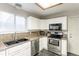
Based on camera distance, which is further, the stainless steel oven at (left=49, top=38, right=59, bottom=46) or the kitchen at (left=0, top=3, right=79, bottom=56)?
the stainless steel oven at (left=49, top=38, right=59, bottom=46)

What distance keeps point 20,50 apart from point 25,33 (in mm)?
1111

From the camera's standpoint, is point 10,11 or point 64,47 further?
point 64,47

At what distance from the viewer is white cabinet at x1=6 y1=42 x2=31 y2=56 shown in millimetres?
1690

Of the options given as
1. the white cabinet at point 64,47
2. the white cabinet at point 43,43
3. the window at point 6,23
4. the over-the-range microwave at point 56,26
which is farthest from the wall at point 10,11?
the white cabinet at point 64,47

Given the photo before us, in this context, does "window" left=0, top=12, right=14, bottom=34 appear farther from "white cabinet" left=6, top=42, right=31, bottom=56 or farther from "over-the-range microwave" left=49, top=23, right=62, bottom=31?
"over-the-range microwave" left=49, top=23, right=62, bottom=31

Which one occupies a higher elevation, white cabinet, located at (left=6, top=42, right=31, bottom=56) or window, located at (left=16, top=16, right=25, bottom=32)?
window, located at (left=16, top=16, right=25, bottom=32)

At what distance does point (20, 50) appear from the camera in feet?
6.70

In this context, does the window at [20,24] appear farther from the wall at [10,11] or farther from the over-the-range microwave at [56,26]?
the over-the-range microwave at [56,26]

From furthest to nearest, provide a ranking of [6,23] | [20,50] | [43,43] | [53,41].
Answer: [43,43], [53,41], [6,23], [20,50]

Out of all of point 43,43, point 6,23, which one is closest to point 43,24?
point 43,43

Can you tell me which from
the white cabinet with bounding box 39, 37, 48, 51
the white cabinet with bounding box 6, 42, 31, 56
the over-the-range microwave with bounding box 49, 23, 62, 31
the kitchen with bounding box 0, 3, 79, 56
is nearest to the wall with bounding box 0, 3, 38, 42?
the kitchen with bounding box 0, 3, 79, 56

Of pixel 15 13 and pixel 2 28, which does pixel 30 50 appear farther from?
pixel 15 13

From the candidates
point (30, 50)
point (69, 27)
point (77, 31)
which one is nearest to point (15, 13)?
point (30, 50)

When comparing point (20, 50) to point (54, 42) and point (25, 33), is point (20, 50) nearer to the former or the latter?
point (25, 33)
